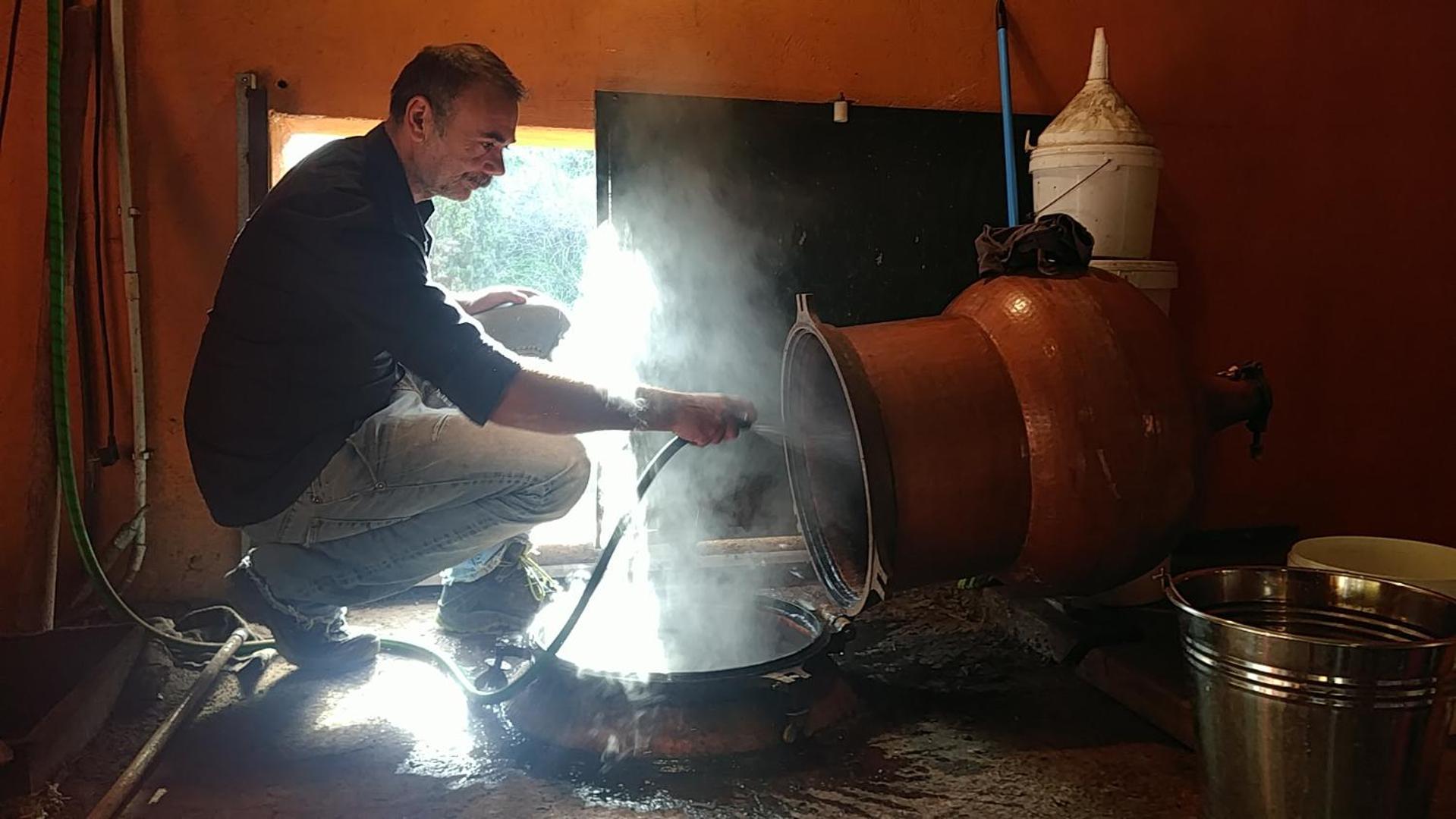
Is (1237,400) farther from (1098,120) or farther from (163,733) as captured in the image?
(163,733)

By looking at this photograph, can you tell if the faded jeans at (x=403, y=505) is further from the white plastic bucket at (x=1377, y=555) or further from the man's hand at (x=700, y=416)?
the white plastic bucket at (x=1377, y=555)

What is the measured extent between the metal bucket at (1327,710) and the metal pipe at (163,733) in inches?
68.1

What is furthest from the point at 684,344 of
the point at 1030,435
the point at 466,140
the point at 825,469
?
the point at 1030,435

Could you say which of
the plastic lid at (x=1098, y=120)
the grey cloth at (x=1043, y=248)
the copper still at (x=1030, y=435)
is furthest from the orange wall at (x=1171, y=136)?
the copper still at (x=1030, y=435)

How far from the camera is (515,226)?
333 cm

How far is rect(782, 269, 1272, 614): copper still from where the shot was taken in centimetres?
173

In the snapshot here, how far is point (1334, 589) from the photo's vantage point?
5.53 feet

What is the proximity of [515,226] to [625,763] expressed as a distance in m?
2.03

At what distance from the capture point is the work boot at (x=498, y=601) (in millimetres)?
2480

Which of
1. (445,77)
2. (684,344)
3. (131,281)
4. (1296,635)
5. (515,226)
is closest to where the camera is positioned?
(1296,635)

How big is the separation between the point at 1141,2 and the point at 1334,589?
219 centimetres

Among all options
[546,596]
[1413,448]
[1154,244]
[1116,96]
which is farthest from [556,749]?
[1413,448]

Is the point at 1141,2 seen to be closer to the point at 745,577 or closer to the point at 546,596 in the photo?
the point at 745,577

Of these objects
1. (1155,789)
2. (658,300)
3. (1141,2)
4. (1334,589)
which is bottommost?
(1155,789)
